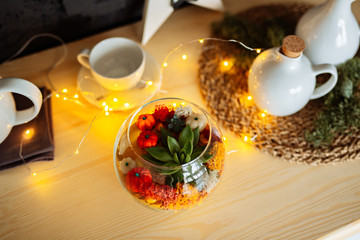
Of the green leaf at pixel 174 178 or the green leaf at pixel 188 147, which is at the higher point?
the green leaf at pixel 188 147

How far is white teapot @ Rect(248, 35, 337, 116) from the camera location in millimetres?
554

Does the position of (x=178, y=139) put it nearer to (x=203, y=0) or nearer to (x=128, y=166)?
(x=128, y=166)

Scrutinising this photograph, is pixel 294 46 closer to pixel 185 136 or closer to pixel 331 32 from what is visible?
pixel 331 32

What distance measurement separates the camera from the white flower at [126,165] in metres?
0.48

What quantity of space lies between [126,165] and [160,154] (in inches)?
2.5

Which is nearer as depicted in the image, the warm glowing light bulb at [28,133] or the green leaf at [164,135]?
the green leaf at [164,135]

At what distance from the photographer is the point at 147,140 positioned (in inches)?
18.8

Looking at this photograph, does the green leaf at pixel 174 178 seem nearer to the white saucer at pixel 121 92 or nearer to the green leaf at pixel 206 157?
the green leaf at pixel 206 157

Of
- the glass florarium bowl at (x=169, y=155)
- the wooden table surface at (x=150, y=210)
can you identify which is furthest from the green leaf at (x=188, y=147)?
the wooden table surface at (x=150, y=210)

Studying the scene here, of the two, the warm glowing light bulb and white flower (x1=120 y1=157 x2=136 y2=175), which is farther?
the warm glowing light bulb

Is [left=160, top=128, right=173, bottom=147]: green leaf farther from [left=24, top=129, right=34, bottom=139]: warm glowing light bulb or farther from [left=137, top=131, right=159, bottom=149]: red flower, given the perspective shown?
[left=24, top=129, right=34, bottom=139]: warm glowing light bulb

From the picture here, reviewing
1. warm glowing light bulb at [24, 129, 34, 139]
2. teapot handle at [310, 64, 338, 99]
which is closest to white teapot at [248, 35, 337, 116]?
teapot handle at [310, 64, 338, 99]

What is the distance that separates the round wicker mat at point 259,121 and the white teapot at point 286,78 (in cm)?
4

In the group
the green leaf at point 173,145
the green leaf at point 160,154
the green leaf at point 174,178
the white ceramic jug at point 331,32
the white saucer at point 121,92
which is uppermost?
the white ceramic jug at point 331,32
